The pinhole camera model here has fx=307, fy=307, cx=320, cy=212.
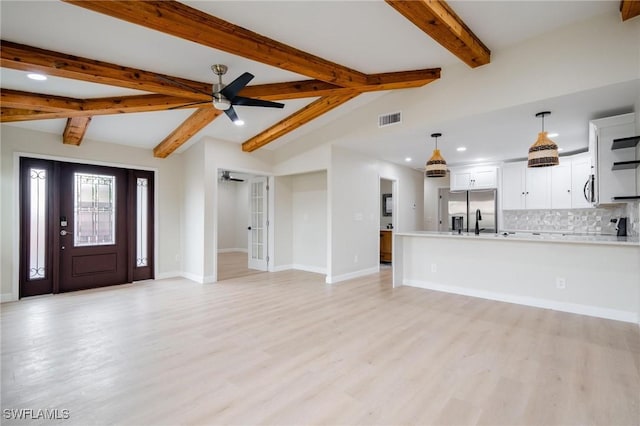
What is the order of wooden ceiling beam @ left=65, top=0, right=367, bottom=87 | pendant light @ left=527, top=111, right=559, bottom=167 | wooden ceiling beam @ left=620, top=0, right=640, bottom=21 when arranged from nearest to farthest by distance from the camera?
1. wooden ceiling beam @ left=65, top=0, right=367, bottom=87
2. wooden ceiling beam @ left=620, top=0, right=640, bottom=21
3. pendant light @ left=527, top=111, right=559, bottom=167

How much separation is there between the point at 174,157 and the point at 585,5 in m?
6.38

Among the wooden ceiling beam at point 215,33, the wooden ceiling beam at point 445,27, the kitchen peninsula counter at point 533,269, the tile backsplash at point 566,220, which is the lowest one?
the kitchen peninsula counter at point 533,269

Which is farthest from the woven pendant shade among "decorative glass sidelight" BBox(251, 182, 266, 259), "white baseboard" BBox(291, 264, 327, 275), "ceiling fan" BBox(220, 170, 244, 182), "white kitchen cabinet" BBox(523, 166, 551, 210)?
"ceiling fan" BBox(220, 170, 244, 182)

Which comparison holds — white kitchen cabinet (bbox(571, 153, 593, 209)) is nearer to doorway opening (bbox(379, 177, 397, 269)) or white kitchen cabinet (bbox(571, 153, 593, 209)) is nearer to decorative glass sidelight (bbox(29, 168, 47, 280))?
doorway opening (bbox(379, 177, 397, 269))

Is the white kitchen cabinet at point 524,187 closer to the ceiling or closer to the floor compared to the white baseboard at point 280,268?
closer to the ceiling

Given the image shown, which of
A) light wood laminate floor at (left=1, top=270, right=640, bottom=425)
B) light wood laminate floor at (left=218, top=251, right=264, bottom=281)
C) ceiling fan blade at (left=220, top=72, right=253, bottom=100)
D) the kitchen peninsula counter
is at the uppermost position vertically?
ceiling fan blade at (left=220, top=72, right=253, bottom=100)

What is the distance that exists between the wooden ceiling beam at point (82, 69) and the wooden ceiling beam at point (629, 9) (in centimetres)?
406

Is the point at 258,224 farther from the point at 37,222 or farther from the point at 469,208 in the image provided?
the point at 469,208

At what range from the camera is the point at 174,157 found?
244 inches

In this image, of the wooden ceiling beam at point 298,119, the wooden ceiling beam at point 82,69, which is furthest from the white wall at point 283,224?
the wooden ceiling beam at point 82,69

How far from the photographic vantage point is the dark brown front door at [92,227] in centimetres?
498

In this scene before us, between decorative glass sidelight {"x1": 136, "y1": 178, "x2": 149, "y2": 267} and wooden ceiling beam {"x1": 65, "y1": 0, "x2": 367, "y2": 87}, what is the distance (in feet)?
13.3

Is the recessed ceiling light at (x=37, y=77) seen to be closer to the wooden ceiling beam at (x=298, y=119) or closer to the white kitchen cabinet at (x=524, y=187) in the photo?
the wooden ceiling beam at (x=298, y=119)

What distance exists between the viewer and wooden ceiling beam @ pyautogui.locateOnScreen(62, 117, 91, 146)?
4.35 m
